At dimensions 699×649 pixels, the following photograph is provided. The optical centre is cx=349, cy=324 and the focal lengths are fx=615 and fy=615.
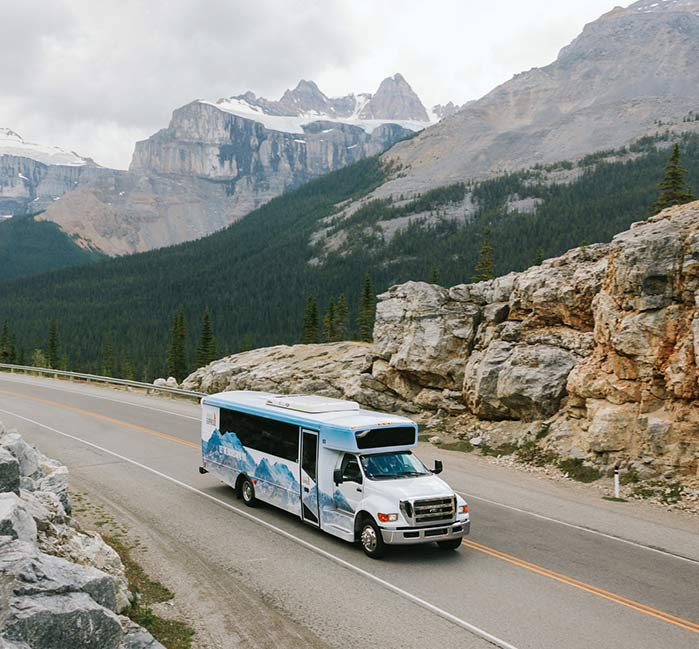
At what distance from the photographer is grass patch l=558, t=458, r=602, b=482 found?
19297 millimetres

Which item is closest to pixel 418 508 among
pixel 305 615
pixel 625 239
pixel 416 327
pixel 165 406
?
pixel 305 615

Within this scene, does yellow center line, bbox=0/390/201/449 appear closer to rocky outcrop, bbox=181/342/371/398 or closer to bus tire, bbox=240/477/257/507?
bus tire, bbox=240/477/257/507

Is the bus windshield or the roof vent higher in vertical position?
the roof vent

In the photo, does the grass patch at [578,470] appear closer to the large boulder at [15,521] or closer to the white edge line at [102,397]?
the large boulder at [15,521]

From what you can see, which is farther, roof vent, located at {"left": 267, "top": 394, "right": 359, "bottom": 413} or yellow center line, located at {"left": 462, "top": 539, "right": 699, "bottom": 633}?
roof vent, located at {"left": 267, "top": 394, "right": 359, "bottom": 413}

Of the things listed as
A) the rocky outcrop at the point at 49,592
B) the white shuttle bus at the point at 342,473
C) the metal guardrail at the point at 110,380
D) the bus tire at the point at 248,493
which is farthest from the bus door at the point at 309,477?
the metal guardrail at the point at 110,380

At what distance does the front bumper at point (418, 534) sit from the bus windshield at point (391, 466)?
1.27 metres

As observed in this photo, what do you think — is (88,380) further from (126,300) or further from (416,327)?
(126,300)

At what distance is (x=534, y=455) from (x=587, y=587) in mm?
11113

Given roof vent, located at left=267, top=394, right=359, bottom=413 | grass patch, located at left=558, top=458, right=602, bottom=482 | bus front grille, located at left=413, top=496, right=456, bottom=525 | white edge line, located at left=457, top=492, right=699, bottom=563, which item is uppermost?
roof vent, located at left=267, top=394, right=359, bottom=413

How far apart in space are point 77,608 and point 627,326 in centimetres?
1823

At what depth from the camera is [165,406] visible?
1358 inches

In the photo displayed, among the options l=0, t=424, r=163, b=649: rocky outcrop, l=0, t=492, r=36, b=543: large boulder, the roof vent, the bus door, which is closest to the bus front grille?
the bus door

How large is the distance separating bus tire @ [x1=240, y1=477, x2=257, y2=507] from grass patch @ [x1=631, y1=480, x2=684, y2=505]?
10.8m
